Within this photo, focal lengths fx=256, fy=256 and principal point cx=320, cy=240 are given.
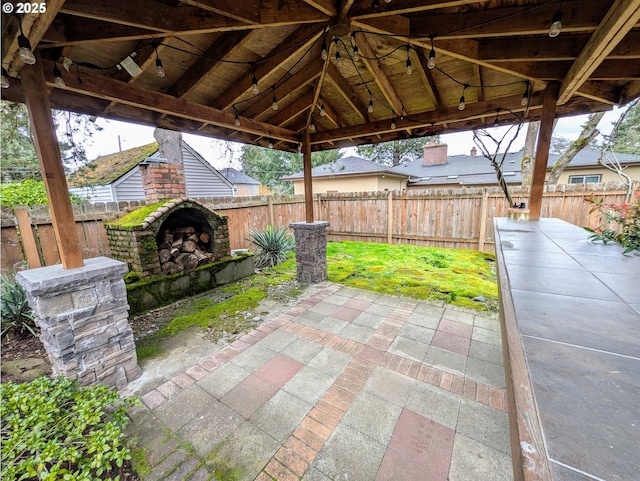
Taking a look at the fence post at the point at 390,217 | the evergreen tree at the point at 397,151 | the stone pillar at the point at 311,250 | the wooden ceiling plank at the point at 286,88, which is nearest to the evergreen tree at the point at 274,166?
the evergreen tree at the point at 397,151

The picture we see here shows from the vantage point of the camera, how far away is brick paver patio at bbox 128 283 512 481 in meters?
1.47

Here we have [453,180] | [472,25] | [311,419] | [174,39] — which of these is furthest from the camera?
[453,180]

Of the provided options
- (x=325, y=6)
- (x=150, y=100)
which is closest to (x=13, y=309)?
(x=150, y=100)

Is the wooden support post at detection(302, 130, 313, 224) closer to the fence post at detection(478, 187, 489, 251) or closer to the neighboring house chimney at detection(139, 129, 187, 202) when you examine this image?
the neighboring house chimney at detection(139, 129, 187, 202)

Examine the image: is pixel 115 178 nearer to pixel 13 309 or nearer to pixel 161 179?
pixel 161 179

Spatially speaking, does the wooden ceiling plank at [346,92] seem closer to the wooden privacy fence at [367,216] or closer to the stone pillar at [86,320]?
the stone pillar at [86,320]

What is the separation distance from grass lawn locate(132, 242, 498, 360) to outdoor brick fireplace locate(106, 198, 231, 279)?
641 mm

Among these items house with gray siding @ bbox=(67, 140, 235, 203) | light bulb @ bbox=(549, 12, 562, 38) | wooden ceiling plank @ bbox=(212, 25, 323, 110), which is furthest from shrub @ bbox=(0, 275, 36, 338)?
light bulb @ bbox=(549, 12, 562, 38)

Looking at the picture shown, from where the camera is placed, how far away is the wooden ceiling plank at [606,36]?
5.31 ft

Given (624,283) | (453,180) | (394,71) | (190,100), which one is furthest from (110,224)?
(453,180)

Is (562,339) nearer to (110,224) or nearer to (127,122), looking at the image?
(127,122)

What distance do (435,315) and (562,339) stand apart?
2.47 meters

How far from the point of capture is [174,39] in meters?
2.30

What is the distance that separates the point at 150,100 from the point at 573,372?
3.85 metres
